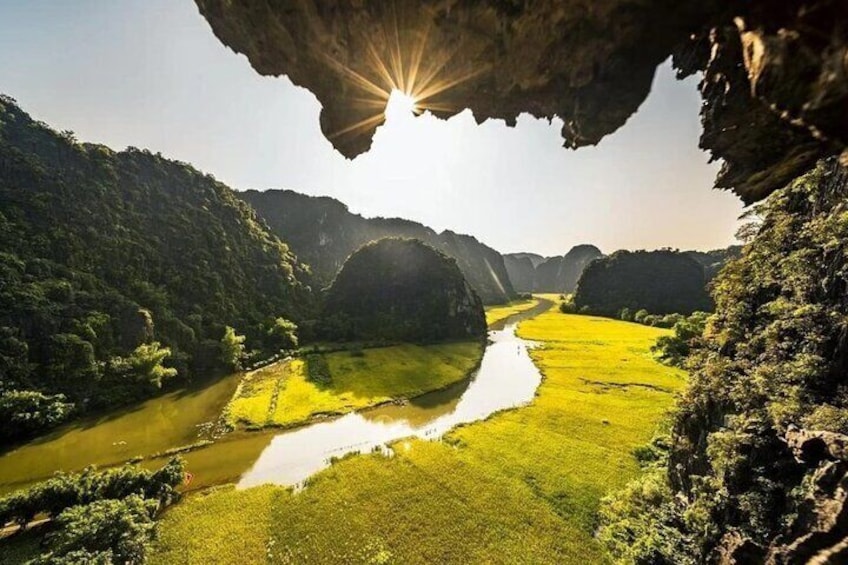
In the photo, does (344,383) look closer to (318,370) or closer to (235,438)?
(318,370)

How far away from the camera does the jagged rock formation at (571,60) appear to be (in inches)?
232

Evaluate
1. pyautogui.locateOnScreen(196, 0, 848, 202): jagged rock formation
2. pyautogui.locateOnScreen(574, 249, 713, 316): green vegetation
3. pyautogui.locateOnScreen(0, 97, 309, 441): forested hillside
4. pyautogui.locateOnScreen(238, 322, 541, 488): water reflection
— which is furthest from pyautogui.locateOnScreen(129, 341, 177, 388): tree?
pyautogui.locateOnScreen(574, 249, 713, 316): green vegetation

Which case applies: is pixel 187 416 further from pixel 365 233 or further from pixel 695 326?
pixel 365 233

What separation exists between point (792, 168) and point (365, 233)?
7560 inches

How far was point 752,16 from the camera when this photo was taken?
5.91 m

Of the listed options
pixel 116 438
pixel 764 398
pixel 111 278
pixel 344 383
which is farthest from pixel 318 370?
pixel 764 398

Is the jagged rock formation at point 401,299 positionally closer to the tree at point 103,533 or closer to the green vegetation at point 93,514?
the green vegetation at point 93,514

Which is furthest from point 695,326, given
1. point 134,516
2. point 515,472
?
point 134,516

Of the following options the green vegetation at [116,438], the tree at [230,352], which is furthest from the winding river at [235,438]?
the tree at [230,352]

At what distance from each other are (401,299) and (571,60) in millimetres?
86885

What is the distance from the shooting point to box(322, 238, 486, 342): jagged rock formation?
83.4m

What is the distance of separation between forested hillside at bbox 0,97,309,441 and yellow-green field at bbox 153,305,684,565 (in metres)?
26.7

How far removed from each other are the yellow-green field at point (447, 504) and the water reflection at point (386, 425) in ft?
8.58

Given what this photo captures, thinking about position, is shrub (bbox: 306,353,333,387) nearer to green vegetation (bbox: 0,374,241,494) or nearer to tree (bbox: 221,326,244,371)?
tree (bbox: 221,326,244,371)
